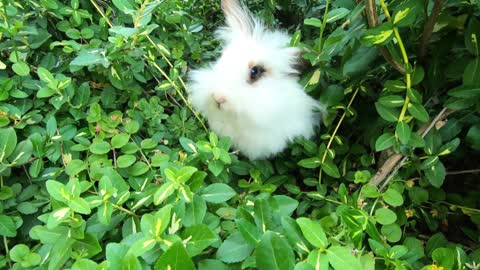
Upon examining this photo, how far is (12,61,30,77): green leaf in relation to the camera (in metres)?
1.14

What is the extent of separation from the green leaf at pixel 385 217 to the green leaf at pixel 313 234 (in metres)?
0.31

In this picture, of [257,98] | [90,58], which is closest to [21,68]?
[90,58]

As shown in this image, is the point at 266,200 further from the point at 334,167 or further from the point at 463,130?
the point at 463,130

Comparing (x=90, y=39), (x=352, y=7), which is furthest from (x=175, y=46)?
(x=352, y=7)

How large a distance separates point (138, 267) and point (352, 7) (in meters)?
0.86

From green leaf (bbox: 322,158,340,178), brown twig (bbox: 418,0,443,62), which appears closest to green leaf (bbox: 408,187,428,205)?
green leaf (bbox: 322,158,340,178)

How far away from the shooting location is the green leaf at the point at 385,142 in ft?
3.42

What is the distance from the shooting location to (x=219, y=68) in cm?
142

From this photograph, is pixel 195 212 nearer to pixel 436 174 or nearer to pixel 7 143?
pixel 7 143

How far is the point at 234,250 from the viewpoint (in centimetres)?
73

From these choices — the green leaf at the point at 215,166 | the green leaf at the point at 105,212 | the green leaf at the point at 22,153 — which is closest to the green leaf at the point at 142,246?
the green leaf at the point at 105,212

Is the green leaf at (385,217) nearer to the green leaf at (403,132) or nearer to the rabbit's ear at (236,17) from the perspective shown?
the green leaf at (403,132)

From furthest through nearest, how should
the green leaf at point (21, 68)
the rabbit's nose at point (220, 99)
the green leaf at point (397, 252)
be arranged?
the rabbit's nose at point (220, 99)
the green leaf at point (21, 68)
the green leaf at point (397, 252)

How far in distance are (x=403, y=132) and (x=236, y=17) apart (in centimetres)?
78
